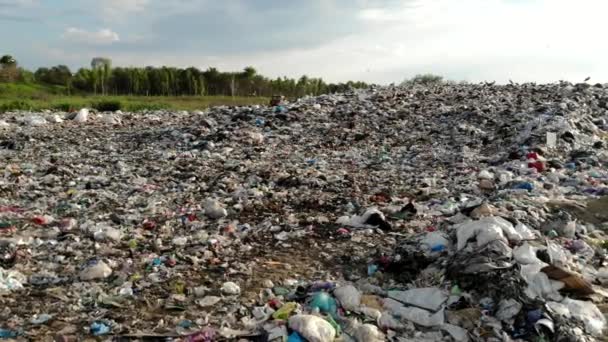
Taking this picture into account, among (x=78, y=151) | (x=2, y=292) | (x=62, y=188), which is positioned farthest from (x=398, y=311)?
(x=78, y=151)

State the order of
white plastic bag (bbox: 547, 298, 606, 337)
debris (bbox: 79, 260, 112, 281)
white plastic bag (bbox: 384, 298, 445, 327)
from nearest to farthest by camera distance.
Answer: white plastic bag (bbox: 547, 298, 606, 337) → white plastic bag (bbox: 384, 298, 445, 327) → debris (bbox: 79, 260, 112, 281)

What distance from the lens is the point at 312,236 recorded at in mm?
3777

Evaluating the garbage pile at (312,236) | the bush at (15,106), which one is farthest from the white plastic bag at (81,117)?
the bush at (15,106)

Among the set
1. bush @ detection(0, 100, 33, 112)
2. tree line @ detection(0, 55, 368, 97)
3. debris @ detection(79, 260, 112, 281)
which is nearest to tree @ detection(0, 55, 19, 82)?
tree line @ detection(0, 55, 368, 97)

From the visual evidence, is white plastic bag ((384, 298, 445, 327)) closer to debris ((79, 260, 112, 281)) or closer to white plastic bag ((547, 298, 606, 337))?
white plastic bag ((547, 298, 606, 337))

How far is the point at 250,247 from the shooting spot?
3607mm

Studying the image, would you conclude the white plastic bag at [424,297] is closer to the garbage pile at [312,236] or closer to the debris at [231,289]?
the garbage pile at [312,236]

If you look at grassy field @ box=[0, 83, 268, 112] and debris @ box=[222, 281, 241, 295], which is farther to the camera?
grassy field @ box=[0, 83, 268, 112]

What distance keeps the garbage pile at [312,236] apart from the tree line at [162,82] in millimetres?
22694

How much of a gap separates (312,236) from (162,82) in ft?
92.4

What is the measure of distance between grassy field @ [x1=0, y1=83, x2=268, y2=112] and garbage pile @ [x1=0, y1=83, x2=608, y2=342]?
8.50 metres

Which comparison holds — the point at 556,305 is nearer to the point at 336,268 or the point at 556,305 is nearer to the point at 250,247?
the point at 336,268

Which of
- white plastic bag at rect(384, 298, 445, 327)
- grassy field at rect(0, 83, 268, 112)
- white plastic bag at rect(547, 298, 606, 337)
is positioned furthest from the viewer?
grassy field at rect(0, 83, 268, 112)

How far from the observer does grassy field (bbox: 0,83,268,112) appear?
1544 cm
